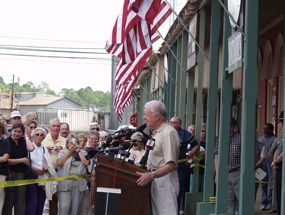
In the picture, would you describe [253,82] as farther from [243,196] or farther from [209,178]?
[209,178]

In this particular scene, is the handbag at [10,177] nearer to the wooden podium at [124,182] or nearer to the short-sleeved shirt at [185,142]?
the short-sleeved shirt at [185,142]

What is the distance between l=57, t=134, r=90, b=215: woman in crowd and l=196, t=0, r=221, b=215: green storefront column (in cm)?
202

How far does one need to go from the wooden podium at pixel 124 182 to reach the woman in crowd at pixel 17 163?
12.9 feet

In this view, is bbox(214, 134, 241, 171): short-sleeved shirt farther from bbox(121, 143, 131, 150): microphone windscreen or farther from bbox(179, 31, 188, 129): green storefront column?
bbox(121, 143, 131, 150): microphone windscreen

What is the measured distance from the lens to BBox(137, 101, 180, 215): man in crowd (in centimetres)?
967

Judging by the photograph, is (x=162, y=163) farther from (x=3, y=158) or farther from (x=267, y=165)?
(x=267, y=165)

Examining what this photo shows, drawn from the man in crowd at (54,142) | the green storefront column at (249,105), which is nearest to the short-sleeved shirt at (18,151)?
the man in crowd at (54,142)

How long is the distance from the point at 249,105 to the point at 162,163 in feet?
3.94

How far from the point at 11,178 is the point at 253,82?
17.1 feet

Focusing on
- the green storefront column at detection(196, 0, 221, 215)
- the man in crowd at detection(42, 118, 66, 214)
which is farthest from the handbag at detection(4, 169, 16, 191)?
the green storefront column at detection(196, 0, 221, 215)

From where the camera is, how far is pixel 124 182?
9539 mm

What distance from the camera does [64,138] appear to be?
596 inches

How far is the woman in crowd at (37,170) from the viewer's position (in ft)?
45.6

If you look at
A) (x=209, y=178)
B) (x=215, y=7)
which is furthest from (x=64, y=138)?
(x=215, y=7)
